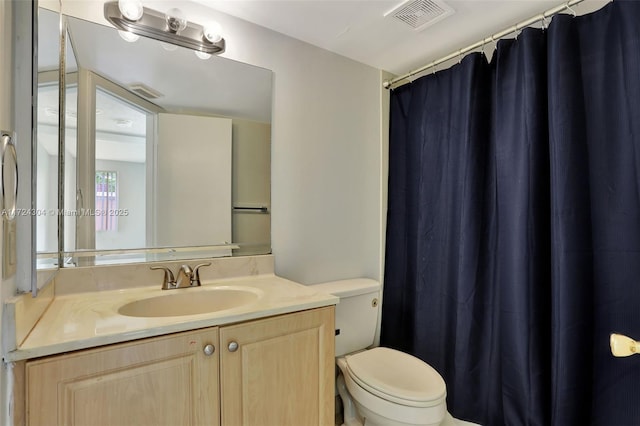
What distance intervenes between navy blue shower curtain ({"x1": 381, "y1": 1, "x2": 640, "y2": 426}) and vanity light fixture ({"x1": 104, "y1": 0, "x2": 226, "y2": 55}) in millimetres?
1240

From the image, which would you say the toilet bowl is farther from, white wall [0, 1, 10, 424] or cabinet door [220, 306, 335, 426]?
white wall [0, 1, 10, 424]

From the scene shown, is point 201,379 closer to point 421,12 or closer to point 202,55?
point 202,55

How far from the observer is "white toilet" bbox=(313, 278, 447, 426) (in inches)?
48.8

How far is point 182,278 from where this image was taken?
1.27 meters

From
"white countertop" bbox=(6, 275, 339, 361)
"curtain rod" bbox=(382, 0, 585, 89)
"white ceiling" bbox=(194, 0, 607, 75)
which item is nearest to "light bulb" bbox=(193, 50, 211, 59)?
"white ceiling" bbox=(194, 0, 607, 75)

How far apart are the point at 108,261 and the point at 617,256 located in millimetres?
1984

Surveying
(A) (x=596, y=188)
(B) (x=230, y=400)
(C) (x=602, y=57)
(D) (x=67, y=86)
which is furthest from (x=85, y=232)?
(C) (x=602, y=57)

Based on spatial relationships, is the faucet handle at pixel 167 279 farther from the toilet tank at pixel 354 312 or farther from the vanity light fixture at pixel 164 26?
the vanity light fixture at pixel 164 26

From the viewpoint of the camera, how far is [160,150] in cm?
135

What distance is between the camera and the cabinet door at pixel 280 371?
95 centimetres

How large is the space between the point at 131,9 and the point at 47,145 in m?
0.64

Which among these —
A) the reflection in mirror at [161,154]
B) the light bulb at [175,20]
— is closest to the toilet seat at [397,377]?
the reflection in mirror at [161,154]

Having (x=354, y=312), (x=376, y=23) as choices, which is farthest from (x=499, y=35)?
(x=354, y=312)

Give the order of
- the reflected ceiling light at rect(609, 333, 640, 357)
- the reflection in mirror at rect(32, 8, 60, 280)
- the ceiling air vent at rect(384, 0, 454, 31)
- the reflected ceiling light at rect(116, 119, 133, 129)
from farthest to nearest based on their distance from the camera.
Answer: the ceiling air vent at rect(384, 0, 454, 31) < the reflected ceiling light at rect(116, 119, 133, 129) < the reflection in mirror at rect(32, 8, 60, 280) < the reflected ceiling light at rect(609, 333, 640, 357)
